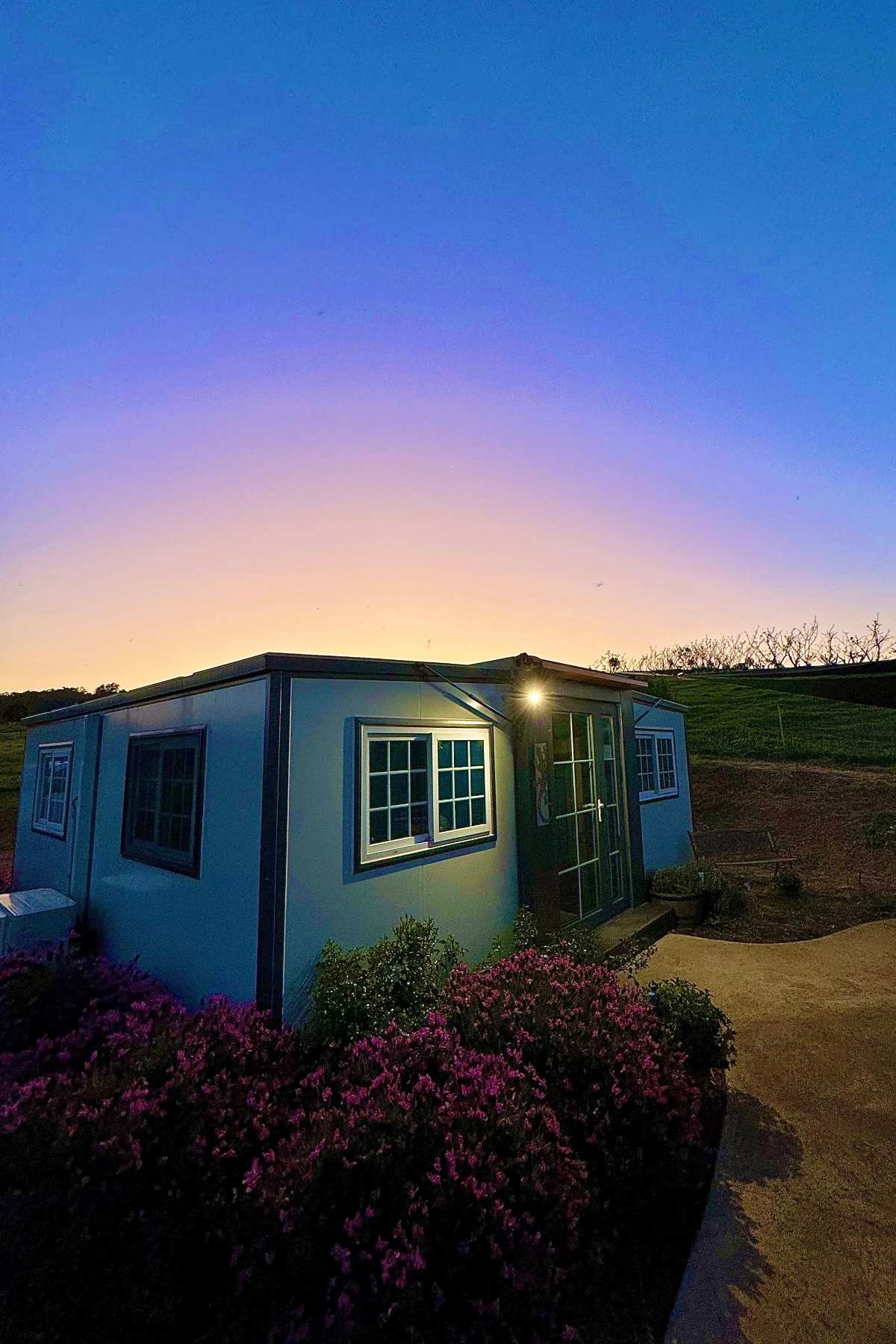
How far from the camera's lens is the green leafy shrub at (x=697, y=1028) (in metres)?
4.05

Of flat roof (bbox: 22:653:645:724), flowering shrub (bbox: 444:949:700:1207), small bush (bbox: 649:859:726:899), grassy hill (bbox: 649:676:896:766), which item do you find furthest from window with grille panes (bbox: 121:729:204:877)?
grassy hill (bbox: 649:676:896:766)

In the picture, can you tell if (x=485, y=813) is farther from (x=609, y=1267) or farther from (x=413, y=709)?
(x=609, y=1267)

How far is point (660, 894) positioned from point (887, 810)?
9863 millimetres

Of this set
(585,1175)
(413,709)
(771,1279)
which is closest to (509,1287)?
(585,1175)

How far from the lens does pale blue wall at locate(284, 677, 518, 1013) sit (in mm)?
4445

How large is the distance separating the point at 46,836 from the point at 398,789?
6.86 metres

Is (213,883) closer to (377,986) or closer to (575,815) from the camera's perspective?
(377,986)

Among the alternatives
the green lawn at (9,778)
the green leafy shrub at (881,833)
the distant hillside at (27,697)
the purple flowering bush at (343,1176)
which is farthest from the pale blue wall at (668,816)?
the distant hillside at (27,697)

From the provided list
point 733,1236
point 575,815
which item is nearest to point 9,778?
point 575,815

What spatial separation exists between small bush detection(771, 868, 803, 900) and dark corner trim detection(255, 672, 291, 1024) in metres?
8.47

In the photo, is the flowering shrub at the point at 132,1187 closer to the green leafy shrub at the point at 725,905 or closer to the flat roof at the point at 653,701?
the green leafy shrub at the point at 725,905

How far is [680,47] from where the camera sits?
4484 mm

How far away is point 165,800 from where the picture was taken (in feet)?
18.8

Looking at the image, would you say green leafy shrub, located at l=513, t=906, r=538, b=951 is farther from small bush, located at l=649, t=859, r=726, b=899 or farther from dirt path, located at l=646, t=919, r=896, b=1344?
small bush, located at l=649, t=859, r=726, b=899
